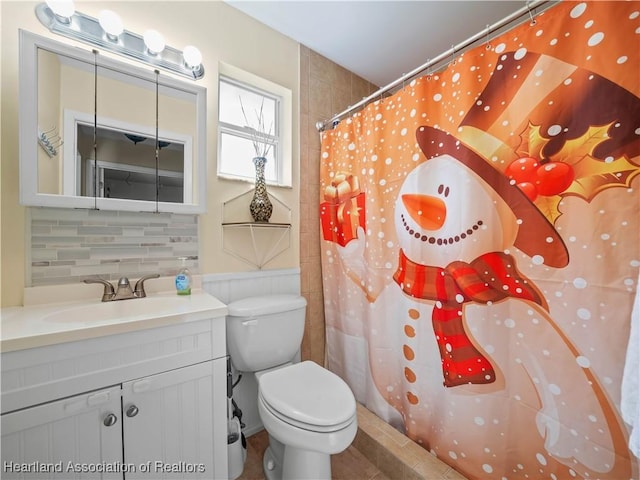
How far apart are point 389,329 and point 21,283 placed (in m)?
1.64

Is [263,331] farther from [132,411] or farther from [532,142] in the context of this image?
[532,142]

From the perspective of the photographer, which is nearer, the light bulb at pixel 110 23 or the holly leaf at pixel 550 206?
the holly leaf at pixel 550 206

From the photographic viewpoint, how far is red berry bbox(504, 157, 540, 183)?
946mm

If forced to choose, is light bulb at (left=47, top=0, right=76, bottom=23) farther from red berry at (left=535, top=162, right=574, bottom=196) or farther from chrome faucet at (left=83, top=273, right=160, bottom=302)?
red berry at (left=535, top=162, right=574, bottom=196)

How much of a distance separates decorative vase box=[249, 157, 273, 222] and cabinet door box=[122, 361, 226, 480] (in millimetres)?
811

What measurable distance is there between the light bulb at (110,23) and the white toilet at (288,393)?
133 centimetres

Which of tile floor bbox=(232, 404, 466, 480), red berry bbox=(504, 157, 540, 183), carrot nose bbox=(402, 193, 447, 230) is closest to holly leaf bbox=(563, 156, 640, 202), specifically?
red berry bbox=(504, 157, 540, 183)

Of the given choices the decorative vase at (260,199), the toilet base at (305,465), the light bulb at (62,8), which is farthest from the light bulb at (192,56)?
the toilet base at (305,465)

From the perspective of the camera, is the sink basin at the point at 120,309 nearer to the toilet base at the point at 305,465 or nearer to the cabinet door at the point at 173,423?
the cabinet door at the point at 173,423

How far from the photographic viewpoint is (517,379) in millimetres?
1016

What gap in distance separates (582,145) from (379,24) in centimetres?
134

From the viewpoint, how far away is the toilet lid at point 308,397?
1023 mm

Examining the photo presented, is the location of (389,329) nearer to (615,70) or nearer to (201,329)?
(201,329)

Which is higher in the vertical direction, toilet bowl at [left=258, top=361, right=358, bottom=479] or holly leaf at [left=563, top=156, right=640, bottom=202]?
holly leaf at [left=563, top=156, right=640, bottom=202]
